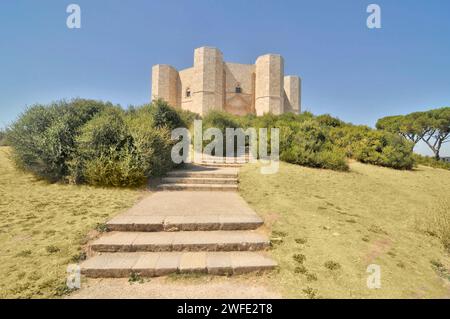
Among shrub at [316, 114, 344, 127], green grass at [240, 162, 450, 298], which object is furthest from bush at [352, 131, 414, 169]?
shrub at [316, 114, 344, 127]

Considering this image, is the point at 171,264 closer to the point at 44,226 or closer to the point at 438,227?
the point at 44,226

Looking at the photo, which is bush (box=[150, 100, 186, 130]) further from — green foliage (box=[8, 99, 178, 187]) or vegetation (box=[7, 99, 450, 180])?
green foliage (box=[8, 99, 178, 187])

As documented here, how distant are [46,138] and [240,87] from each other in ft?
88.8

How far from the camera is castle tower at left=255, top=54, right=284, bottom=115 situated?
2781cm

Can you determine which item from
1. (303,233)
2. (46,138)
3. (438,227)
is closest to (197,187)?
(303,233)

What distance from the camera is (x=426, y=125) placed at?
1011 inches

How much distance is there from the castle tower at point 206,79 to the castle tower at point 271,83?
5682 millimetres

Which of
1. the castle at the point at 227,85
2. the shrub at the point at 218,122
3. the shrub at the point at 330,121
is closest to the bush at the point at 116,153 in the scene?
Answer: the shrub at the point at 218,122

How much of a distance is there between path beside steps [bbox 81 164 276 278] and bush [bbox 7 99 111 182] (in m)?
3.10

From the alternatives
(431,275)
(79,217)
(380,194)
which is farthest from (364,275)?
(380,194)

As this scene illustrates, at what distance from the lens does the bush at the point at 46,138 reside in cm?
546

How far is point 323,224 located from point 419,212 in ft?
9.59

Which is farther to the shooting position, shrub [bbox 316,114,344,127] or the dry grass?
shrub [bbox 316,114,344,127]

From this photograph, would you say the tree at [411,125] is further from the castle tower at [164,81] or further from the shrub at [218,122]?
the castle tower at [164,81]
